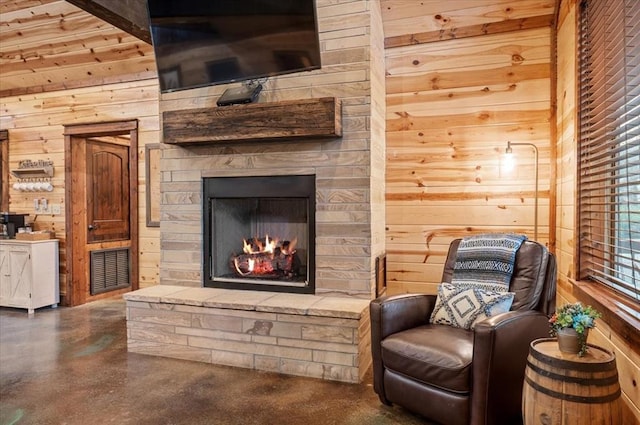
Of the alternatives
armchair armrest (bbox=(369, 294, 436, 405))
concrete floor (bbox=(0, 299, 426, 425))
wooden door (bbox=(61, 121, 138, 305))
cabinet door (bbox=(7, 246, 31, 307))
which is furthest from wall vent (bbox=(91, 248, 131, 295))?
armchair armrest (bbox=(369, 294, 436, 405))

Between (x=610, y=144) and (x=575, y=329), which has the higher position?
(x=610, y=144)

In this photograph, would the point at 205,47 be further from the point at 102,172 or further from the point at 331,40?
the point at 102,172

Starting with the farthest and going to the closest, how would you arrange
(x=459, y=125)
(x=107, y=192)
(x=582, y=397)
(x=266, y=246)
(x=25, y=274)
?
(x=107, y=192)
(x=25, y=274)
(x=266, y=246)
(x=459, y=125)
(x=582, y=397)

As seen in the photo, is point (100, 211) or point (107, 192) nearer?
point (100, 211)

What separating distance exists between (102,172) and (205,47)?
3.18 meters

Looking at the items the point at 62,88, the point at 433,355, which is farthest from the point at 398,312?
the point at 62,88

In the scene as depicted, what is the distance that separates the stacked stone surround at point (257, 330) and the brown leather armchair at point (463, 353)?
15.7 inches

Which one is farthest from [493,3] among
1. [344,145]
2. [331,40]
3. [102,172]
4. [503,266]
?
[102,172]

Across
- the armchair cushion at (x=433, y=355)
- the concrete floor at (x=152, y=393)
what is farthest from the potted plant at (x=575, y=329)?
the concrete floor at (x=152, y=393)

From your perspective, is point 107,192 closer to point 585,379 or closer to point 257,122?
point 257,122

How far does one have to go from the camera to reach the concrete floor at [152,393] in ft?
7.77

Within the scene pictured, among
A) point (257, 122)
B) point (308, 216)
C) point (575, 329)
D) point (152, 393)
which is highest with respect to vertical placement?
point (257, 122)

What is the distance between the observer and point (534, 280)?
252cm

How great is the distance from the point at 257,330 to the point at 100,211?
11.3ft
